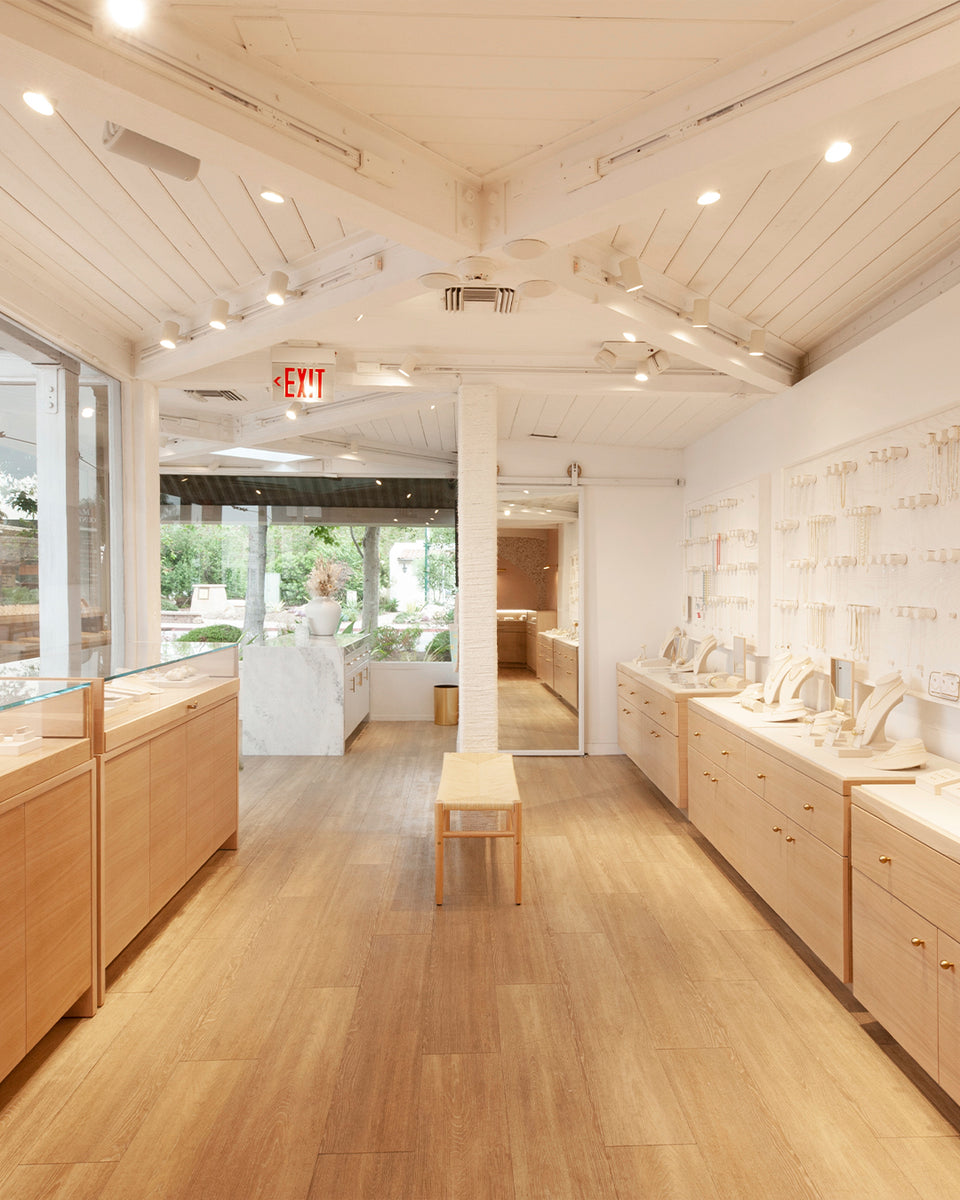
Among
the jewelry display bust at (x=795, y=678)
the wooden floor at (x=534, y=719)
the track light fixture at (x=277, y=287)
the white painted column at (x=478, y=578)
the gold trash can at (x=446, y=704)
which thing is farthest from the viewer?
the gold trash can at (x=446, y=704)

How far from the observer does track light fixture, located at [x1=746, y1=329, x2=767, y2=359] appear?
4008 millimetres

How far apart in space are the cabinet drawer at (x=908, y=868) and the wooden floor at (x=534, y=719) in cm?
402

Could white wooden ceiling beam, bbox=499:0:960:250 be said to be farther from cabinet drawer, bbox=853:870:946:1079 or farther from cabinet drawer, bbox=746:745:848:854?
cabinet drawer, bbox=853:870:946:1079

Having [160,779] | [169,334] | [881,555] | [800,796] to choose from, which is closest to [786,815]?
[800,796]

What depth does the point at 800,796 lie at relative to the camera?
3.16 m

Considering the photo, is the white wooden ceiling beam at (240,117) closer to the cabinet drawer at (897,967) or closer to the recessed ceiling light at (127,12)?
the recessed ceiling light at (127,12)

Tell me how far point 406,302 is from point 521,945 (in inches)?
122

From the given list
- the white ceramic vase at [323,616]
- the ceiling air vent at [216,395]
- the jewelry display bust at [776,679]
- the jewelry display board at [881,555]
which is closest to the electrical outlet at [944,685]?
the jewelry display board at [881,555]

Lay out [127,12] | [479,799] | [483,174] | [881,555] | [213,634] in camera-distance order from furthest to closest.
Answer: [213,634]
[479,799]
[881,555]
[483,174]
[127,12]

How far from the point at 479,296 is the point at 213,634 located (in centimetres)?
564

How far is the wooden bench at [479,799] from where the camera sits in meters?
3.69

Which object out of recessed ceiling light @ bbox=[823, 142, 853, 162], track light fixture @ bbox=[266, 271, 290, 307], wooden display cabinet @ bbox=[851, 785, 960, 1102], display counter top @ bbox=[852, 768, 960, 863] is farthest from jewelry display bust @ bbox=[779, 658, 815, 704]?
track light fixture @ bbox=[266, 271, 290, 307]

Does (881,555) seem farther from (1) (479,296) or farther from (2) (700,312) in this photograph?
(1) (479,296)

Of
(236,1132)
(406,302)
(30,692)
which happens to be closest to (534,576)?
(406,302)
